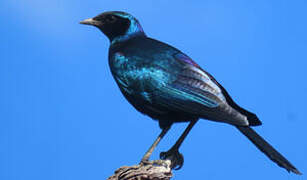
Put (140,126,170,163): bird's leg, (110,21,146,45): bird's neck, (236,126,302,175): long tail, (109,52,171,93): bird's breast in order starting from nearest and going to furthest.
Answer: (236,126,302,175): long tail, (140,126,170,163): bird's leg, (109,52,171,93): bird's breast, (110,21,146,45): bird's neck

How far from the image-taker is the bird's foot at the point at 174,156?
658cm

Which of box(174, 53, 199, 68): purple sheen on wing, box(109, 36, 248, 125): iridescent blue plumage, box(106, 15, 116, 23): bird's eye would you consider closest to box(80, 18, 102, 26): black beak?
box(106, 15, 116, 23): bird's eye

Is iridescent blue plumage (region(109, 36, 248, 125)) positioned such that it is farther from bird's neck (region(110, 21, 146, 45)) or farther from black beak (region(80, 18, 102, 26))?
black beak (region(80, 18, 102, 26))

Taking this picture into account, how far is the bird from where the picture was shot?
19.7 ft

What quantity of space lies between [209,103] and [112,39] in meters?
1.92

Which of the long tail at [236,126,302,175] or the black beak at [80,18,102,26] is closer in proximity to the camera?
the long tail at [236,126,302,175]

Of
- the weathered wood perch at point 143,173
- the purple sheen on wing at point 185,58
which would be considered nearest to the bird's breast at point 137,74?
the purple sheen on wing at point 185,58

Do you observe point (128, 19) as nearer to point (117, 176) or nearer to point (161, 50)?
point (161, 50)

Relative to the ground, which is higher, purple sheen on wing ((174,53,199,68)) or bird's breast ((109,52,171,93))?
purple sheen on wing ((174,53,199,68))

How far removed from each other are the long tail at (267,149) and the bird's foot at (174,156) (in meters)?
1.00

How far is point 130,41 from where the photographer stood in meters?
7.05

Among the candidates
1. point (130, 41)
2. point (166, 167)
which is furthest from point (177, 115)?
point (130, 41)

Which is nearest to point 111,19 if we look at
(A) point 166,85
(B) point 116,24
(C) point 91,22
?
(B) point 116,24

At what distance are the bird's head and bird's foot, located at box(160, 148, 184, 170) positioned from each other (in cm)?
174
